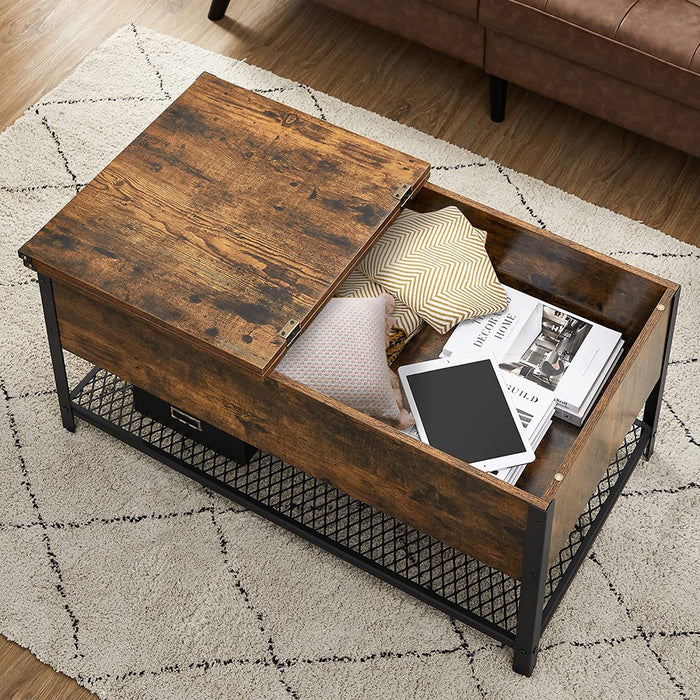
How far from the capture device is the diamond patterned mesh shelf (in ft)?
6.93

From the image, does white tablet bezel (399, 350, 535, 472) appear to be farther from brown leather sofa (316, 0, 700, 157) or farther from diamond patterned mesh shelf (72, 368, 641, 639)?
brown leather sofa (316, 0, 700, 157)

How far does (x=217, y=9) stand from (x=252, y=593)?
182 centimetres

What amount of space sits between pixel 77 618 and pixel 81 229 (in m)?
0.73

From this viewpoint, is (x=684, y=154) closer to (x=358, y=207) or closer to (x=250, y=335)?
(x=358, y=207)

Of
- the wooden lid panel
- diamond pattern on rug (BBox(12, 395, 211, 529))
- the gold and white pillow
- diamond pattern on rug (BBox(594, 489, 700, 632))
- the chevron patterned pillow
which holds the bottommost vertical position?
diamond pattern on rug (BBox(12, 395, 211, 529))

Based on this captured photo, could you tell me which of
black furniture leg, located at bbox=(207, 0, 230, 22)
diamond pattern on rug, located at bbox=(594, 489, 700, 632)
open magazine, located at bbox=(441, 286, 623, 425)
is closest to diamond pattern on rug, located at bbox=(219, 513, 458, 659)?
diamond pattern on rug, located at bbox=(594, 489, 700, 632)

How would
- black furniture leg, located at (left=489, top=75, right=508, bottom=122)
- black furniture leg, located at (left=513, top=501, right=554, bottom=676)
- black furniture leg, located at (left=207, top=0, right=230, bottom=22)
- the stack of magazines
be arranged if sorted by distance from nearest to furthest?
1. black furniture leg, located at (left=513, top=501, right=554, bottom=676)
2. the stack of magazines
3. black furniture leg, located at (left=489, top=75, right=508, bottom=122)
4. black furniture leg, located at (left=207, top=0, right=230, bottom=22)

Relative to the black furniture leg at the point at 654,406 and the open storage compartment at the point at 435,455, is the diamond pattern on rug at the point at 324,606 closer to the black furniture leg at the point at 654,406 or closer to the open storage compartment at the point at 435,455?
the open storage compartment at the point at 435,455

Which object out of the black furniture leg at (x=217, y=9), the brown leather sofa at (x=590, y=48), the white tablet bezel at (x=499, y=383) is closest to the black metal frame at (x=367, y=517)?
the white tablet bezel at (x=499, y=383)

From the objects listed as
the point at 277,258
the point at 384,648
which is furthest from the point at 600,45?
the point at 384,648

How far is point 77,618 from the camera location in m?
2.09

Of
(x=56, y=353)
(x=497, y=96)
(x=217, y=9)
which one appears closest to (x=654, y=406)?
(x=497, y=96)

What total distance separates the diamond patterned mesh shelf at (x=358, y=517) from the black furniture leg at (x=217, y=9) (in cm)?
132

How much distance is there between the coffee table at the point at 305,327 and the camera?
5.99 feet
